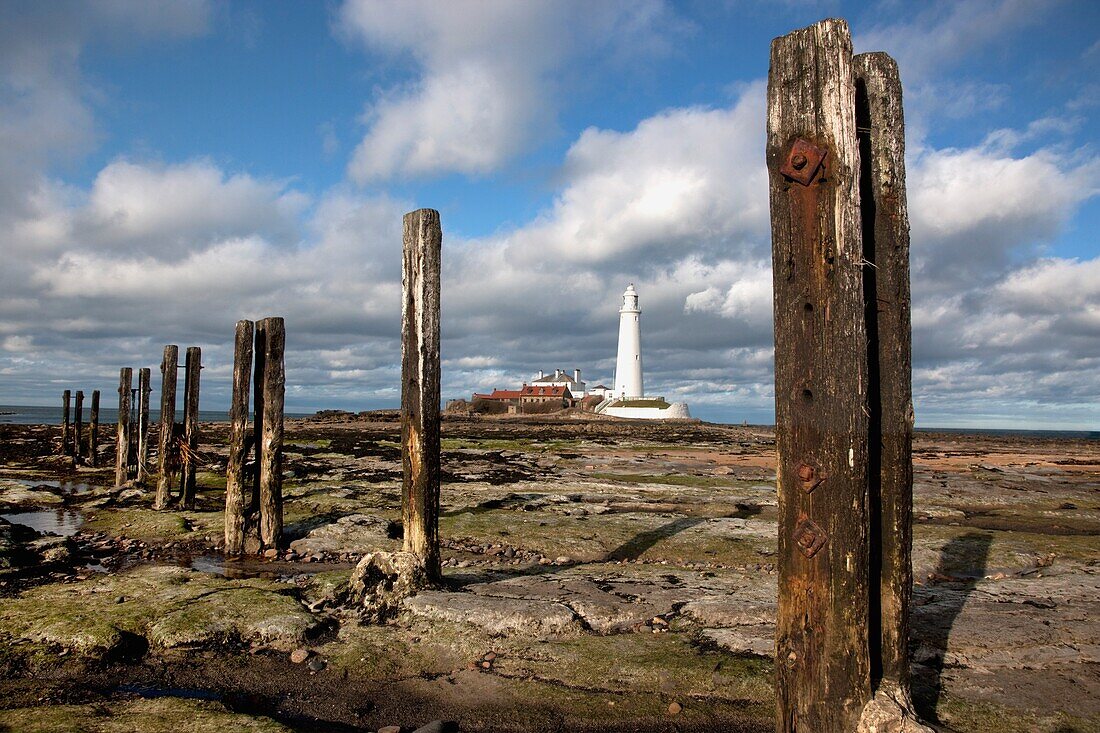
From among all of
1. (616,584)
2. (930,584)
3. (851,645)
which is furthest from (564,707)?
(930,584)

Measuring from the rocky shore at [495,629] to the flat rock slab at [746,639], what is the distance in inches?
1.1

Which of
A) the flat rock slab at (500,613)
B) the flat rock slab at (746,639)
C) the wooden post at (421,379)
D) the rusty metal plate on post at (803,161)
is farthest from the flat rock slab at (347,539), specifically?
the rusty metal plate on post at (803,161)

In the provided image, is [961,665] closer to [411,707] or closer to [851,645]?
[851,645]

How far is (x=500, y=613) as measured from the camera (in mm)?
6930

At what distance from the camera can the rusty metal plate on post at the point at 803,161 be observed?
171 inches

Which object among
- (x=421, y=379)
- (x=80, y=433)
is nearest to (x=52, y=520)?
(x=421, y=379)

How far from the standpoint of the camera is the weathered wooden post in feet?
14.0

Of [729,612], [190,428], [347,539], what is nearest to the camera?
[729,612]

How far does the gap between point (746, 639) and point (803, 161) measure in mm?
4318

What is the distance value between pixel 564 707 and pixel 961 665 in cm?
331

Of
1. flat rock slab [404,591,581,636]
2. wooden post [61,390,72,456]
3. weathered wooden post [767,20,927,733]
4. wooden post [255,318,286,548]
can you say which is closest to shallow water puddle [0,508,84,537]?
wooden post [255,318,286,548]

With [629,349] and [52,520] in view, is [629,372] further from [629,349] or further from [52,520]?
[52,520]

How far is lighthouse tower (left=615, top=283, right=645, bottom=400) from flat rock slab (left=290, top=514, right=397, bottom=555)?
7653 cm

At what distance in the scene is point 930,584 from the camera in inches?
345
